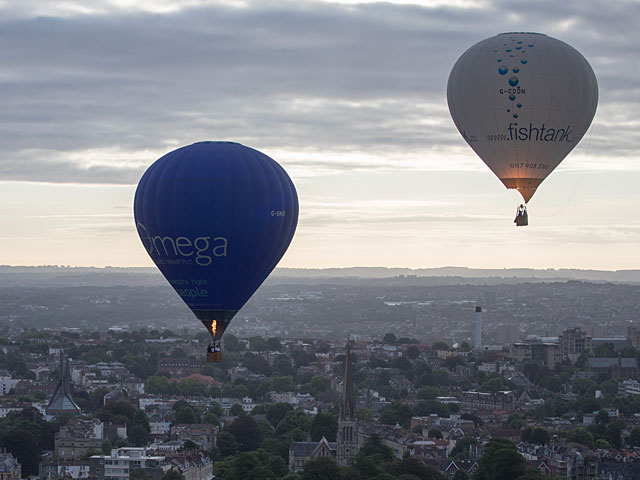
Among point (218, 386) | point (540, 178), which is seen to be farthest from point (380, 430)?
point (540, 178)

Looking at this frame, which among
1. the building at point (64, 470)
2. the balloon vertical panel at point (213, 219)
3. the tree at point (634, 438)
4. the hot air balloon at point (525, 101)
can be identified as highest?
the hot air balloon at point (525, 101)

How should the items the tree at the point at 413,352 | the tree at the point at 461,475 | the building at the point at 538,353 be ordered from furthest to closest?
the tree at the point at 413,352 → the building at the point at 538,353 → the tree at the point at 461,475

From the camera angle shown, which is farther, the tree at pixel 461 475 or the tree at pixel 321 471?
the tree at pixel 461 475

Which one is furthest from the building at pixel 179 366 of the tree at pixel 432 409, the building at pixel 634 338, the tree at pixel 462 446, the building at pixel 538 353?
the tree at pixel 462 446

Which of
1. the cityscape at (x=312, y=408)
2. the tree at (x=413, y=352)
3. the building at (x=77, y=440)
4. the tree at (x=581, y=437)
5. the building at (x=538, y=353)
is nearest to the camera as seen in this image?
the cityscape at (x=312, y=408)

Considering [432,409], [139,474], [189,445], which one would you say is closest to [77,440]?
[189,445]

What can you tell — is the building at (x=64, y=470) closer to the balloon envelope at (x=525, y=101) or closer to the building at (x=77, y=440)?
the building at (x=77, y=440)

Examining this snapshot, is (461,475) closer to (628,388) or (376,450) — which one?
(376,450)

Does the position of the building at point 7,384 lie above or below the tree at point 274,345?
below
